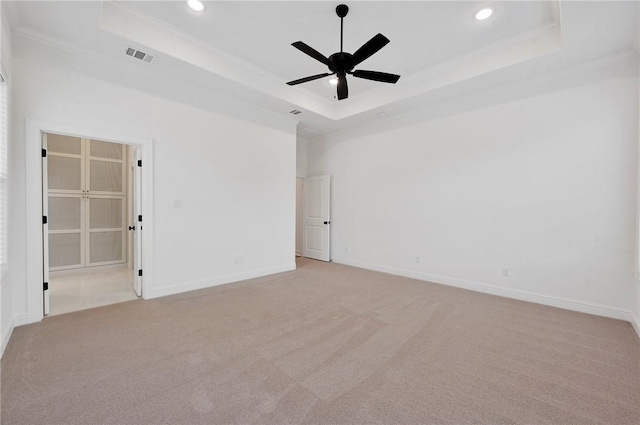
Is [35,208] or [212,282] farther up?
[35,208]

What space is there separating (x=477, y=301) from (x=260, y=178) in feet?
13.0

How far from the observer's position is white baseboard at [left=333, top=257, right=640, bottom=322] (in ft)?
10.7

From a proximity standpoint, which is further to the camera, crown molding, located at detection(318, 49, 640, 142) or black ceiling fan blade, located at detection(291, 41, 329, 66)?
crown molding, located at detection(318, 49, 640, 142)

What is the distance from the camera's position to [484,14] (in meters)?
2.96

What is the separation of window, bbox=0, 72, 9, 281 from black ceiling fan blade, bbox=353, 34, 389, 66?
325 centimetres

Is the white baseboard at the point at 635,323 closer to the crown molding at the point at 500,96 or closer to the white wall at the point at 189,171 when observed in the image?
the crown molding at the point at 500,96

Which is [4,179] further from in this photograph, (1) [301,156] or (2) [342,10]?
(1) [301,156]

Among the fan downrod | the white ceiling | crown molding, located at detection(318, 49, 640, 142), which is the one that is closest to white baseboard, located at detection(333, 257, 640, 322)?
crown molding, located at detection(318, 49, 640, 142)

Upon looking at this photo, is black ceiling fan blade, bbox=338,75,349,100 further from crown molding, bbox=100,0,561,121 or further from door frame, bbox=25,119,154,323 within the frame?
door frame, bbox=25,119,154,323

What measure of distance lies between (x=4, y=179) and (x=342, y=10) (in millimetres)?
3729

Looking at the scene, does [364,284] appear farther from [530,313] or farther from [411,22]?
[411,22]

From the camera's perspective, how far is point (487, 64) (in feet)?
12.0

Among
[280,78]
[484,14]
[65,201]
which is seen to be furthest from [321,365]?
[65,201]

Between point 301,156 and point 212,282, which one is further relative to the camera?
point 301,156
